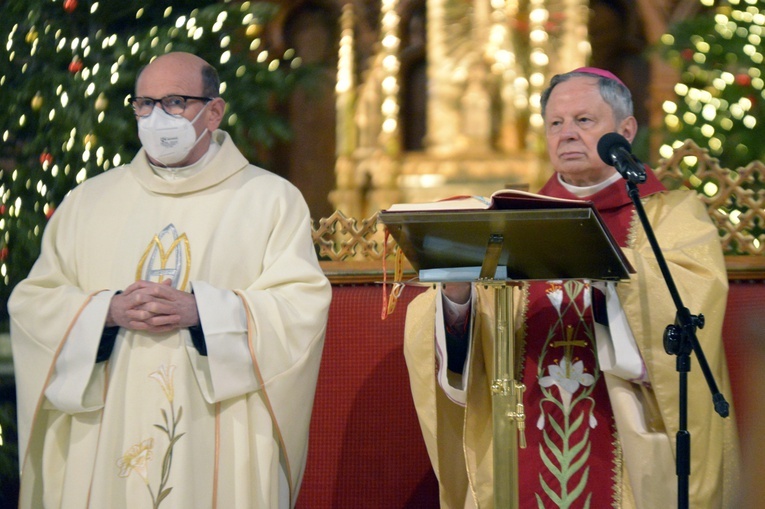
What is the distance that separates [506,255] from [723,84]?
3903 mm

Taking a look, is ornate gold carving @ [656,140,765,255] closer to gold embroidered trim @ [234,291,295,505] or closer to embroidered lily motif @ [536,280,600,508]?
embroidered lily motif @ [536,280,600,508]

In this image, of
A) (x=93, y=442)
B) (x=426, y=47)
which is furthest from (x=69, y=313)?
(x=426, y=47)

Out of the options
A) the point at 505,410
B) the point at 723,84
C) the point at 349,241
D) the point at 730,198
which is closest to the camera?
the point at 505,410

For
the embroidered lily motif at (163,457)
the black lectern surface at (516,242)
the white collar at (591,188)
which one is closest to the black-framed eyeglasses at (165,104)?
the embroidered lily motif at (163,457)

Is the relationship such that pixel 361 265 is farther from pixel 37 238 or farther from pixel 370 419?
pixel 37 238

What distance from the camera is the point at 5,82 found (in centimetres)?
648

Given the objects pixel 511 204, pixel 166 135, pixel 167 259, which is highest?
pixel 166 135

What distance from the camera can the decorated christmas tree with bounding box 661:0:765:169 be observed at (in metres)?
6.41

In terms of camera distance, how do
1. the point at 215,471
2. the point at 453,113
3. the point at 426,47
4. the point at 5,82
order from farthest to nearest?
the point at 426,47 → the point at 453,113 → the point at 5,82 → the point at 215,471

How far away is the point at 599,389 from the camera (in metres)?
3.81

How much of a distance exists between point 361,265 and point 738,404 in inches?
64.6

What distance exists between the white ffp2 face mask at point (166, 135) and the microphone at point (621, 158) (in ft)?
5.05

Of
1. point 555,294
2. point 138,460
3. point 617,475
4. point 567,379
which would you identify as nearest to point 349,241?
point 555,294

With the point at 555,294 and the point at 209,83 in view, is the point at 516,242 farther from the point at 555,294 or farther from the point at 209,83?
the point at 209,83
